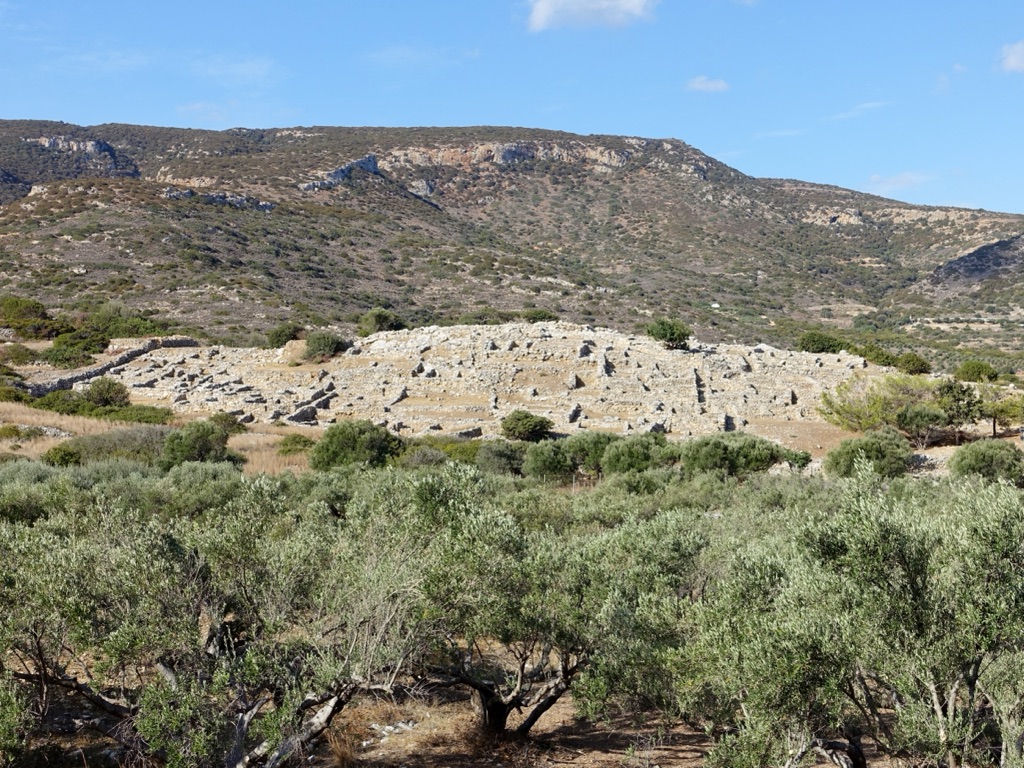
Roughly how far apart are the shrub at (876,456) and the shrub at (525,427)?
1048cm

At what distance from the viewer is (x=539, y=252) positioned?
95688mm

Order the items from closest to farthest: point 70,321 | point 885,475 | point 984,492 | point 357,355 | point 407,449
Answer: point 984,492, point 885,475, point 407,449, point 357,355, point 70,321

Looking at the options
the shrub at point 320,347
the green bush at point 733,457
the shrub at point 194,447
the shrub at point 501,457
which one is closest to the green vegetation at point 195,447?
the shrub at point 194,447

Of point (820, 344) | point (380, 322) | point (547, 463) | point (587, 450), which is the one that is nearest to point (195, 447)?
point (547, 463)

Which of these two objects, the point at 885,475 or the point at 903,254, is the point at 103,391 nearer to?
the point at 885,475

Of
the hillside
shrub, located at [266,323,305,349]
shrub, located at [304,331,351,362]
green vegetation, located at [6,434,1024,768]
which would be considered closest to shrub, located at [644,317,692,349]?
shrub, located at [304,331,351,362]

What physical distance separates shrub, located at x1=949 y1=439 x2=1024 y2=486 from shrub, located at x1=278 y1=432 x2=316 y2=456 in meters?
20.2

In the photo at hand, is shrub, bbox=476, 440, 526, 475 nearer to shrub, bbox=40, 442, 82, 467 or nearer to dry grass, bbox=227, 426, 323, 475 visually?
dry grass, bbox=227, 426, 323, 475

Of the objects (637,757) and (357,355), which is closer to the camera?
(637,757)

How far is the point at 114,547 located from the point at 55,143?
12522 centimetres

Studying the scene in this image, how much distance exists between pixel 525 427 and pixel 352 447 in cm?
733

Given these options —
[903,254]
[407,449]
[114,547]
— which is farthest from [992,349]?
[114,547]

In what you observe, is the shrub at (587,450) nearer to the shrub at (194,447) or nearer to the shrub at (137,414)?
the shrub at (194,447)

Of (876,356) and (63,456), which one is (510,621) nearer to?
(63,456)
